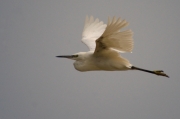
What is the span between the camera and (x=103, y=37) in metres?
3.66

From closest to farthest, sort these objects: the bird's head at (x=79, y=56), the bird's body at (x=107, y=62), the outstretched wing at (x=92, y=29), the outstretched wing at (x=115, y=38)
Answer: the outstretched wing at (x=115, y=38), the bird's body at (x=107, y=62), the bird's head at (x=79, y=56), the outstretched wing at (x=92, y=29)

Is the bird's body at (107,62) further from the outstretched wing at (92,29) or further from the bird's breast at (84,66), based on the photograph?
the outstretched wing at (92,29)

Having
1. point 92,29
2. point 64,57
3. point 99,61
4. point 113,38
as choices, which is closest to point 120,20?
point 113,38

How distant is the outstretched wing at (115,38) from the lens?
351cm

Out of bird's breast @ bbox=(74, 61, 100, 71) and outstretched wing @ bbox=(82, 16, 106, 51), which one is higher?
outstretched wing @ bbox=(82, 16, 106, 51)

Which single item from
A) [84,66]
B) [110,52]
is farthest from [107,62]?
[84,66]

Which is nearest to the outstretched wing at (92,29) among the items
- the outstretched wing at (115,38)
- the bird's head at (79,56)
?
the bird's head at (79,56)

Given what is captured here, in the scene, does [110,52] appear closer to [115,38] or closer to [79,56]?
[115,38]

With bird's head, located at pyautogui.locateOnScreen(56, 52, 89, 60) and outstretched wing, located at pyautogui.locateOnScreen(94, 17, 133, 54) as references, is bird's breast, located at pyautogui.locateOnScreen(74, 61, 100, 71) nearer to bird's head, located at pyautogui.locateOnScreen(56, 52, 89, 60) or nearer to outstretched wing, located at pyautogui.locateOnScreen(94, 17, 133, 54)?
bird's head, located at pyautogui.locateOnScreen(56, 52, 89, 60)

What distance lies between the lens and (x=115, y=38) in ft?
12.1

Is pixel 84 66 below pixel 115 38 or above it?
below

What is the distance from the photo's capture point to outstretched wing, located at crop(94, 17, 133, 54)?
11.5 feet

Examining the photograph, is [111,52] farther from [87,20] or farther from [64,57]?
[87,20]

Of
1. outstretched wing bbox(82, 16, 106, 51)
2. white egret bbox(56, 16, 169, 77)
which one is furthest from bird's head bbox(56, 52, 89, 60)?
outstretched wing bbox(82, 16, 106, 51)
